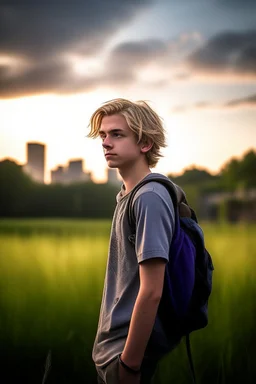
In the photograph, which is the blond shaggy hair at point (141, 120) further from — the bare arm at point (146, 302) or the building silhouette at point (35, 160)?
the building silhouette at point (35, 160)

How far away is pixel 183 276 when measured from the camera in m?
1.34

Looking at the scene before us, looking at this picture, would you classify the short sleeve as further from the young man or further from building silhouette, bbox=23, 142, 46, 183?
building silhouette, bbox=23, 142, 46, 183

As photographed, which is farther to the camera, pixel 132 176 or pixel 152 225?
pixel 132 176

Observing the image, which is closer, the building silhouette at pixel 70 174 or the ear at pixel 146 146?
the ear at pixel 146 146

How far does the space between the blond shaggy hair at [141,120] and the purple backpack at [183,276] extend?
0.56ft

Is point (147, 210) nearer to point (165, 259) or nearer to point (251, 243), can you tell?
point (165, 259)

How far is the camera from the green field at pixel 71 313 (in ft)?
8.33

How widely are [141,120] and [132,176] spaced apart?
0.16 metres

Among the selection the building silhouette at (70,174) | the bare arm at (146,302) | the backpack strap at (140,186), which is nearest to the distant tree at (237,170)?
the building silhouette at (70,174)

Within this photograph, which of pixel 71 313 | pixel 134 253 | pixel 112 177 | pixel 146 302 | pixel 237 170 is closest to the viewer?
pixel 146 302

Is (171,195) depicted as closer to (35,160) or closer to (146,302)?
(146,302)

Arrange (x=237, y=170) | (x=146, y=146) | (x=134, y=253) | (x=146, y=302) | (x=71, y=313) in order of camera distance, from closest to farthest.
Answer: (x=146, y=302)
(x=134, y=253)
(x=146, y=146)
(x=71, y=313)
(x=237, y=170)

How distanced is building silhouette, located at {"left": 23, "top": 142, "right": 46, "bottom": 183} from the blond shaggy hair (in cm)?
129

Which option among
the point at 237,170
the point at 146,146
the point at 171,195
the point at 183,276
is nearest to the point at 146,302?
the point at 183,276
